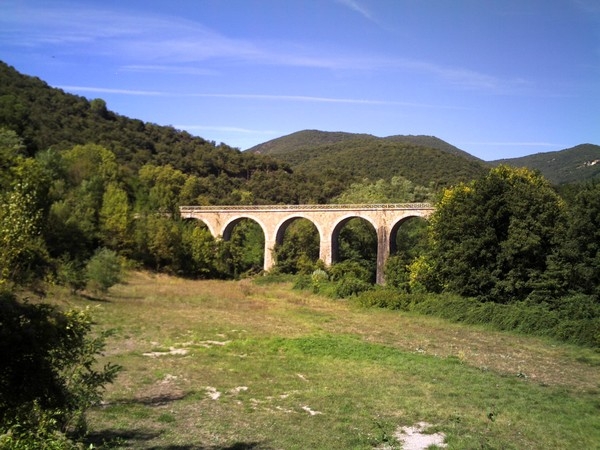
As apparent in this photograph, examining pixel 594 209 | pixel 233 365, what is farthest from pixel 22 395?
pixel 594 209

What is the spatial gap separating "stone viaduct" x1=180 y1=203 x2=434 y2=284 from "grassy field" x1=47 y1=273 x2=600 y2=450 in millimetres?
18912

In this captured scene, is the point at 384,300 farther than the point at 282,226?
No

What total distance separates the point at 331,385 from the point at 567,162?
96716 mm

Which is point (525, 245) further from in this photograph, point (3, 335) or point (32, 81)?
point (32, 81)

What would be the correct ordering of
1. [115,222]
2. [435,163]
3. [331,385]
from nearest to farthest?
[331,385], [115,222], [435,163]

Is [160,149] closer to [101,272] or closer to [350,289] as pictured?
[350,289]

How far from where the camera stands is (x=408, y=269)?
32938mm

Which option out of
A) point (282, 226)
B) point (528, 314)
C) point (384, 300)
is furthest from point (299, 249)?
point (528, 314)

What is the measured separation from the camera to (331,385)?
1196 centimetres

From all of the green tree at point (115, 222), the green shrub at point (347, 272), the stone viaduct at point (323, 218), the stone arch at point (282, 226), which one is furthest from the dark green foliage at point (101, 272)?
the stone arch at point (282, 226)

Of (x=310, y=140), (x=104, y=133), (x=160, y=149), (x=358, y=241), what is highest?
(x=310, y=140)

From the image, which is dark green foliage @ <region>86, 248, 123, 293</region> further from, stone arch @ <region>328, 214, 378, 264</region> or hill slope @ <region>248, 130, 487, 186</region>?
hill slope @ <region>248, 130, 487, 186</region>

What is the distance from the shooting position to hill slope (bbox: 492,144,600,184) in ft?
262

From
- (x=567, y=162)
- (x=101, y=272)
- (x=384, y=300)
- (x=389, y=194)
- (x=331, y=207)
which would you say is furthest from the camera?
(x=567, y=162)
